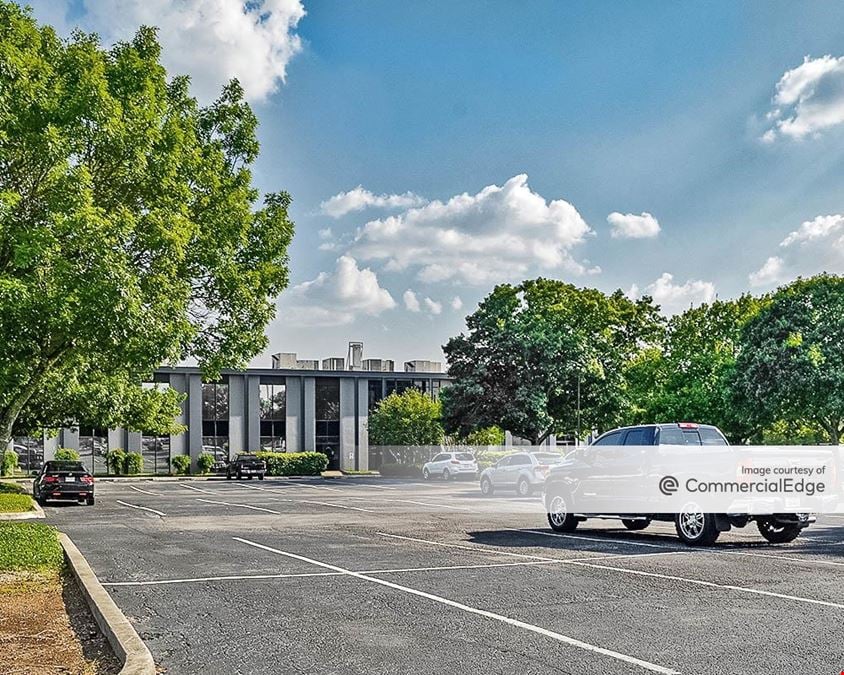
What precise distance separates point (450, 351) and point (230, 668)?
43.9 m

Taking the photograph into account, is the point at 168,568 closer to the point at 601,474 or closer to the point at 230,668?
the point at 230,668

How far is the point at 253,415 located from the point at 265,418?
47.5 inches

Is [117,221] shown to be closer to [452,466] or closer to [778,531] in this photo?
[778,531]

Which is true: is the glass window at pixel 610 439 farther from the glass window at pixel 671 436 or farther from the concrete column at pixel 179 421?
the concrete column at pixel 179 421

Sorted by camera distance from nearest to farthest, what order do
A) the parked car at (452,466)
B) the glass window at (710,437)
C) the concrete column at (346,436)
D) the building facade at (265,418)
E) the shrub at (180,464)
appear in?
1. the glass window at (710,437)
2. the parked car at (452,466)
3. the shrub at (180,464)
4. the building facade at (265,418)
5. the concrete column at (346,436)

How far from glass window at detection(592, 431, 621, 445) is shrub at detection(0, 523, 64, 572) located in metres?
9.72

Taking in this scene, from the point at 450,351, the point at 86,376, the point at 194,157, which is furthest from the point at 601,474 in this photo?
the point at 450,351

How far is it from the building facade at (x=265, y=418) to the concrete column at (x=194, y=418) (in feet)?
0.23

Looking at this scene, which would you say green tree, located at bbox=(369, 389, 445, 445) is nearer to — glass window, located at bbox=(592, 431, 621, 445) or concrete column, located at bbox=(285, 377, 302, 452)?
concrete column, located at bbox=(285, 377, 302, 452)

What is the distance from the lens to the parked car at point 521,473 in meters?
33.1

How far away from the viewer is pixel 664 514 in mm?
16438

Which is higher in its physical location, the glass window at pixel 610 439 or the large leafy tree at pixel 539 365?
the large leafy tree at pixel 539 365

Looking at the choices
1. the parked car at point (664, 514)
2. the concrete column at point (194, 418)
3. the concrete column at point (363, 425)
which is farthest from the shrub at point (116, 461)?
the parked car at point (664, 514)

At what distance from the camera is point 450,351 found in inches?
2012
